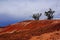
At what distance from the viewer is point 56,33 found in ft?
103

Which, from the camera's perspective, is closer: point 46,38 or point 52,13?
point 46,38

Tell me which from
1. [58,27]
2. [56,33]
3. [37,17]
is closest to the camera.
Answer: [56,33]

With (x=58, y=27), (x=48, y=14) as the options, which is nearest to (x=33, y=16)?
(x=48, y=14)

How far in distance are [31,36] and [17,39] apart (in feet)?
8.60

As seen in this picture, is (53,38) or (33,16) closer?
(53,38)

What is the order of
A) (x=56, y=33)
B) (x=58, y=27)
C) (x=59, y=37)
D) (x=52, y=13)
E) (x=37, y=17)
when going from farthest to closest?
(x=37, y=17) < (x=52, y=13) < (x=58, y=27) < (x=56, y=33) < (x=59, y=37)

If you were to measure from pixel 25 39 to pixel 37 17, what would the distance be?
Answer: 2254 inches

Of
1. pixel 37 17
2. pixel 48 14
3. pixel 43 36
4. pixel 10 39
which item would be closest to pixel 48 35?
pixel 43 36

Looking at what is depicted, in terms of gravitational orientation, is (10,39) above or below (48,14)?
above

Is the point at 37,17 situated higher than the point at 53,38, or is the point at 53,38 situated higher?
the point at 53,38

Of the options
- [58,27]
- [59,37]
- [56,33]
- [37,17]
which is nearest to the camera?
[59,37]

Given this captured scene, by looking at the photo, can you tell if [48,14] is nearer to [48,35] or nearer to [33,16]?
[33,16]

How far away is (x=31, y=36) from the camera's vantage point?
33031 mm

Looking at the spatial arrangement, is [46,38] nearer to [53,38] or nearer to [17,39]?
[53,38]
